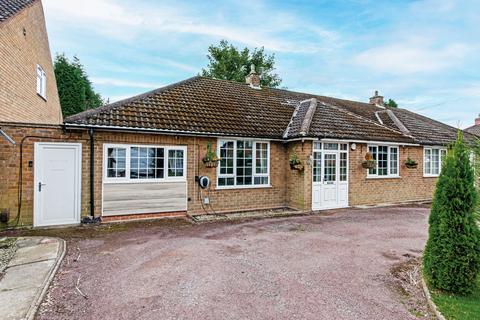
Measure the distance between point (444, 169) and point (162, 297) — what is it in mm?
5003

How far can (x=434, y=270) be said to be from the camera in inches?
177

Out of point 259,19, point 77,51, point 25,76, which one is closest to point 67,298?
point 25,76

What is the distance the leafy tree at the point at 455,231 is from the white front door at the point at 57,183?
9.17 metres

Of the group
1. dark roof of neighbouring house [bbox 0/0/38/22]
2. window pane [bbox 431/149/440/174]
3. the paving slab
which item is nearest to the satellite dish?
the paving slab

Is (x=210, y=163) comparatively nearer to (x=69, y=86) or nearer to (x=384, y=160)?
(x=384, y=160)

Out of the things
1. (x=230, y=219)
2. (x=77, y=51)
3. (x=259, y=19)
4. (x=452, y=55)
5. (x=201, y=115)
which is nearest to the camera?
(x=230, y=219)

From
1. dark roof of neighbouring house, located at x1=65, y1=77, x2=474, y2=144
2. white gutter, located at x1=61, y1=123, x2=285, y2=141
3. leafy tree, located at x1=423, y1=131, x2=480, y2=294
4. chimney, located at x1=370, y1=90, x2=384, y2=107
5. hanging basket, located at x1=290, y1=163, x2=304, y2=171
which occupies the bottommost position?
leafy tree, located at x1=423, y1=131, x2=480, y2=294

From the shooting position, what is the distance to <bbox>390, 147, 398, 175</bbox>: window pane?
13469 mm

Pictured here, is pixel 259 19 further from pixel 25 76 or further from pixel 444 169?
pixel 444 169

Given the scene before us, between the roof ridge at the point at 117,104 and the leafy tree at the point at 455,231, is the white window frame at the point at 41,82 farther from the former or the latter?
the leafy tree at the point at 455,231

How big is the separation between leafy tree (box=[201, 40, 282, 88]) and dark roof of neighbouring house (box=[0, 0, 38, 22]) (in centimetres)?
2273

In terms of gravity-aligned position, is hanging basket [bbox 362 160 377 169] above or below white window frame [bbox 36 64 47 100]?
below

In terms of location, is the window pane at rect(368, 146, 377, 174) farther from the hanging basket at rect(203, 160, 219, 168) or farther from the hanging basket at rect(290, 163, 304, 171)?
the hanging basket at rect(203, 160, 219, 168)

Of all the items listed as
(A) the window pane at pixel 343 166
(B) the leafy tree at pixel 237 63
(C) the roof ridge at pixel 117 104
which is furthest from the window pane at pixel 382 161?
(B) the leafy tree at pixel 237 63
